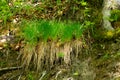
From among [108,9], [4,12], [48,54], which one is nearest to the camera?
[48,54]

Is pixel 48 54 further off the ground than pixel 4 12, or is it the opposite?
pixel 4 12

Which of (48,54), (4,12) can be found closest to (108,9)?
(48,54)

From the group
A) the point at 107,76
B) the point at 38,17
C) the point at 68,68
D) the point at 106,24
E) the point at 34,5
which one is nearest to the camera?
the point at 107,76

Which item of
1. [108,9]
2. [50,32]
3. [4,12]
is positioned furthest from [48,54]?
[4,12]

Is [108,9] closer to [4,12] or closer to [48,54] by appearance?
[48,54]

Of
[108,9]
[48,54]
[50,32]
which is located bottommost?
[48,54]

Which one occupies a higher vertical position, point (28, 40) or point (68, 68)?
point (28, 40)

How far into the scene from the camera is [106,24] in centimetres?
437

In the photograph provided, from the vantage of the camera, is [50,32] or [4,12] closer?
[50,32]

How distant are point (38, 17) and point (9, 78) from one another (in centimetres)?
154

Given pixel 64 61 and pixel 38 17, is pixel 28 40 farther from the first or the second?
pixel 38 17

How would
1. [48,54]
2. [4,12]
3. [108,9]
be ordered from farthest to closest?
[4,12], [108,9], [48,54]

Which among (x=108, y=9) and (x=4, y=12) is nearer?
(x=108, y=9)

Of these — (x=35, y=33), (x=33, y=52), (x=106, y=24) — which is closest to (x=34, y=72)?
(x=33, y=52)
